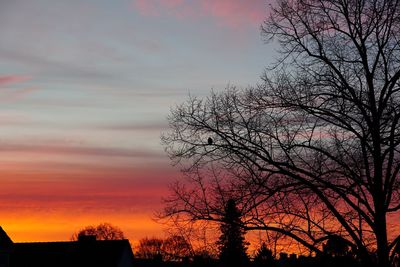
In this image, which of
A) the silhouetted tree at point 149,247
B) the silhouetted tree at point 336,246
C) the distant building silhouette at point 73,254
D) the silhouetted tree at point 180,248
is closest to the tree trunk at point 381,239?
the silhouetted tree at point 336,246

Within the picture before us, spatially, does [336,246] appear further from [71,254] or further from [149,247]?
[149,247]

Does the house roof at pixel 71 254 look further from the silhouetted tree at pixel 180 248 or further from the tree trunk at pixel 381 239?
the tree trunk at pixel 381 239

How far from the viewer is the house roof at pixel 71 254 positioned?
57.1 meters

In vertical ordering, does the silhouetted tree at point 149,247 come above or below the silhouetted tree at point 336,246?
above

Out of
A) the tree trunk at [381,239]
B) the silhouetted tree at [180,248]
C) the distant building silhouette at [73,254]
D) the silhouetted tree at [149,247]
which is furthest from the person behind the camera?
the silhouetted tree at [149,247]

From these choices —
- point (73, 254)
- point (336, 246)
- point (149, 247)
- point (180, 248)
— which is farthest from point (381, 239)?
point (149, 247)

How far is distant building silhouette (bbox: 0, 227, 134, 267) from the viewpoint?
57094 millimetres

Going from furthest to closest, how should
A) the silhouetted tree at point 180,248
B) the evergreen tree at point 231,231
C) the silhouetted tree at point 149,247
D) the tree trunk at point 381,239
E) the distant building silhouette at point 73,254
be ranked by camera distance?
the silhouetted tree at point 149,247, the distant building silhouette at point 73,254, the silhouetted tree at point 180,248, the evergreen tree at point 231,231, the tree trunk at point 381,239

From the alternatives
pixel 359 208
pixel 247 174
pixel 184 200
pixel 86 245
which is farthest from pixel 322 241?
pixel 86 245

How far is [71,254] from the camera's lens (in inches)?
2276

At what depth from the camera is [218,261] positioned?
23.1m

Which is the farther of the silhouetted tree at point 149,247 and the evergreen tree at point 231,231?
the silhouetted tree at point 149,247

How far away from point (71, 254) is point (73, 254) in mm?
160

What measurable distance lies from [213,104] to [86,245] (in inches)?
1629
